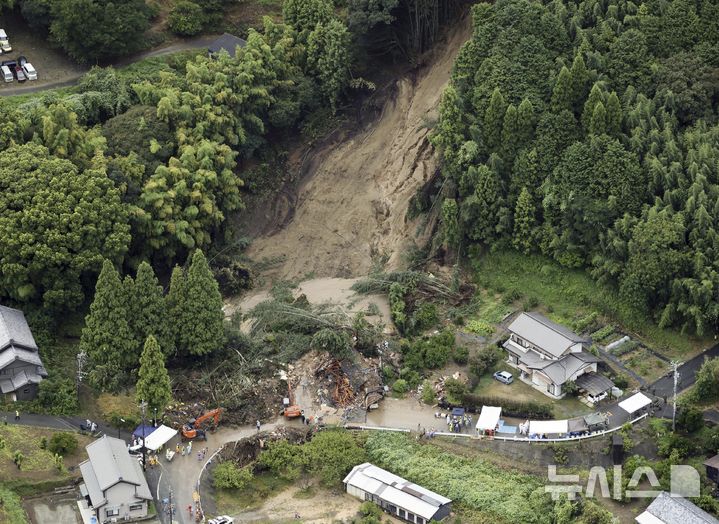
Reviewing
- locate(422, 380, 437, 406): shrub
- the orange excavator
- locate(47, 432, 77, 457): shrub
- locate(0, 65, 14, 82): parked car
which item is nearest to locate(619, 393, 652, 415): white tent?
locate(422, 380, 437, 406): shrub

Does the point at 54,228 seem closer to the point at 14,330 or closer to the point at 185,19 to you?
the point at 14,330

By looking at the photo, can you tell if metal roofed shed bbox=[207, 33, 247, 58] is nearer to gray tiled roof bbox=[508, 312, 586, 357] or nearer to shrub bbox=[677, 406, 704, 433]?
gray tiled roof bbox=[508, 312, 586, 357]

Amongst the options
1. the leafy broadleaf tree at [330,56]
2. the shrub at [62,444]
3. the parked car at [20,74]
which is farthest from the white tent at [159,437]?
the parked car at [20,74]

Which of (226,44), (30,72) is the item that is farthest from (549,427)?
(30,72)

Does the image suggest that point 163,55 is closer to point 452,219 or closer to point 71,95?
point 71,95

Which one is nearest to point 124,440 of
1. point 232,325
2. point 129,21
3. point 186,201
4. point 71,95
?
point 232,325
